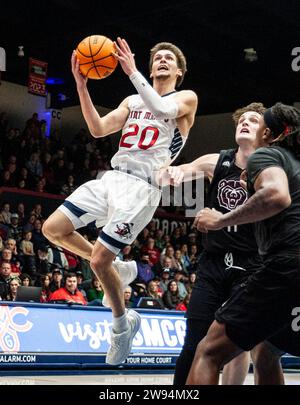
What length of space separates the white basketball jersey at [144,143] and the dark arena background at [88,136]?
3901 mm

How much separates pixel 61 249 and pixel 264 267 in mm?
11789

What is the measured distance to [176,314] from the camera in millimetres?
12344

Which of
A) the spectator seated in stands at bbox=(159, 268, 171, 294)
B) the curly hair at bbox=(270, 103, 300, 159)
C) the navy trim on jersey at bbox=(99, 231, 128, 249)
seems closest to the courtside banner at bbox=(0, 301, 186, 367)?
the spectator seated in stands at bbox=(159, 268, 171, 294)

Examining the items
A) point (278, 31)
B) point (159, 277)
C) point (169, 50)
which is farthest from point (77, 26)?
point (169, 50)

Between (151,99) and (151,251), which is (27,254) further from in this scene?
(151,99)

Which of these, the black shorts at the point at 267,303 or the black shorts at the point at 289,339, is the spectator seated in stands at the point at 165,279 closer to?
the black shorts at the point at 289,339

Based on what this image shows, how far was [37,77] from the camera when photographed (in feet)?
66.1

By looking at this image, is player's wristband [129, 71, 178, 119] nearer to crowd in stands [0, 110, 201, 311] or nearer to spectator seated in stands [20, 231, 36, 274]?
crowd in stands [0, 110, 201, 311]

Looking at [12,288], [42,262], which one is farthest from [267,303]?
[42,262]

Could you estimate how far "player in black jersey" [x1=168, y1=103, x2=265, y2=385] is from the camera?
211 inches

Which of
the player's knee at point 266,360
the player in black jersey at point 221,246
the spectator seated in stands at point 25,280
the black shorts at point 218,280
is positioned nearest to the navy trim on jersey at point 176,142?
the player in black jersey at point 221,246

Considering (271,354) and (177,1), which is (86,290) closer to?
(177,1)

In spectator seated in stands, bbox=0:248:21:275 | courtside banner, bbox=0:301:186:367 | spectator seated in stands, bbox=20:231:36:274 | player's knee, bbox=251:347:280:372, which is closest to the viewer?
player's knee, bbox=251:347:280:372

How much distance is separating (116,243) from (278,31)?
12.9 metres
